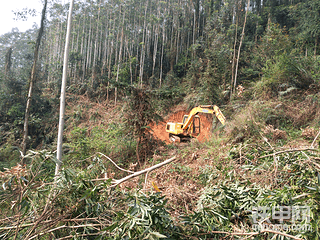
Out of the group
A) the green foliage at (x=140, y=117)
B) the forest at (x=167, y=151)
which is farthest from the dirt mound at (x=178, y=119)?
the green foliage at (x=140, y=117)

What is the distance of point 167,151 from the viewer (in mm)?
6340

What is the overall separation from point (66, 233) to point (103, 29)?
22.5 metres

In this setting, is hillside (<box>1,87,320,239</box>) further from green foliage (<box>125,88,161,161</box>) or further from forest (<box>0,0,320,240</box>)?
green foliage (<box>125,88,161,161</box>)

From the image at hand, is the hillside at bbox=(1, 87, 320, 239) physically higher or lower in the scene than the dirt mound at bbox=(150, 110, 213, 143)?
lower

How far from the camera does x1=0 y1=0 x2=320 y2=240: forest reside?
164cm

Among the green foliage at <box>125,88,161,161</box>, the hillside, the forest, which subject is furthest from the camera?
the green foliage at <box>125,88,161,161</box>

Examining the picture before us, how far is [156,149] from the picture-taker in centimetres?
629

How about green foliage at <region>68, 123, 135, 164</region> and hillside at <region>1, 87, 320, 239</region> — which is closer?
hillside at <region>1, 87, 320, 239</region>

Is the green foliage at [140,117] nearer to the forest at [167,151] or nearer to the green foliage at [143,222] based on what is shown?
the forest at [167,151]

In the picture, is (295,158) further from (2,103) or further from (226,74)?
(2,103)

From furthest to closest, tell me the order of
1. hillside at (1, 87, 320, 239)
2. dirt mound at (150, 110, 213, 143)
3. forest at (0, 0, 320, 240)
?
dirt mound at (150, 110, 213, 143)
forest at (0, 0, 320, 240)
hillside at (1, 87, 320, 239)

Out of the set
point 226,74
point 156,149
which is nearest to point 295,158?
point 156,149

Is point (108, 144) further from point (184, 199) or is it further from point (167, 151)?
point (184, 199)

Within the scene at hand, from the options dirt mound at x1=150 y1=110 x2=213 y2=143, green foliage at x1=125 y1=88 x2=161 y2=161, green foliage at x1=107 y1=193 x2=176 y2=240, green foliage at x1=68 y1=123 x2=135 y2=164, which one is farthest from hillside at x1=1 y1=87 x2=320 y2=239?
dirt mound at x1=150 y1=110 x2=213 y2=143
